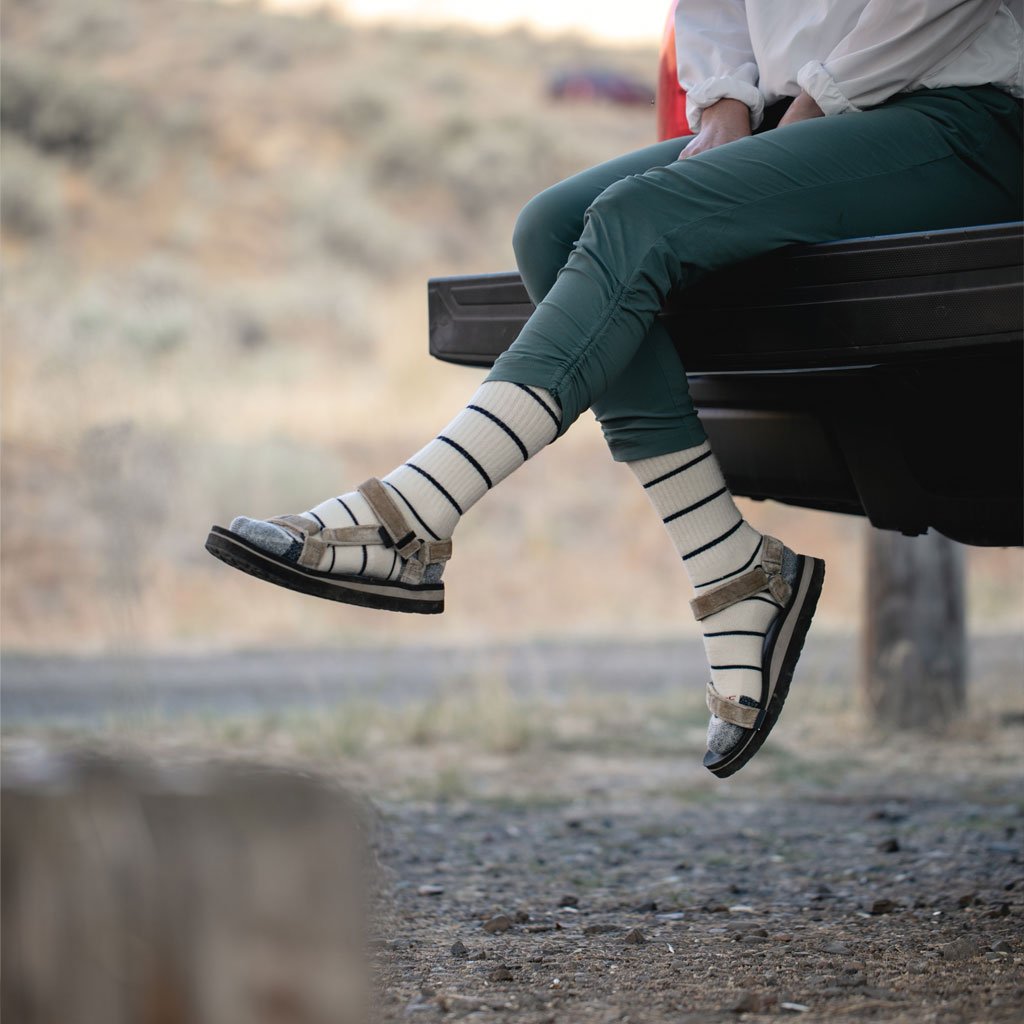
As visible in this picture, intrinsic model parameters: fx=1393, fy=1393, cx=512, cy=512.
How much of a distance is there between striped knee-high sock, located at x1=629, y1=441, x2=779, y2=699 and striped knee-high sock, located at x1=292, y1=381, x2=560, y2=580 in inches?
10.7

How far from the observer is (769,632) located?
7.73 feet

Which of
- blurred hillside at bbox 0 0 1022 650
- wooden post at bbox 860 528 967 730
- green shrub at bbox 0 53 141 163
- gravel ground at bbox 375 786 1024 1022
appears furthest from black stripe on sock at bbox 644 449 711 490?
green shrub at bbox 0 53 141 163

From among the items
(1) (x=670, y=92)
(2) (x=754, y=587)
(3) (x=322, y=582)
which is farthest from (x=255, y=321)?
(3) (x=322, y=582)

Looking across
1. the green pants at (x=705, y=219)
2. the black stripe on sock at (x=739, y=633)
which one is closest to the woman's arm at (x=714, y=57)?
the green pants at (x=705, y=219)

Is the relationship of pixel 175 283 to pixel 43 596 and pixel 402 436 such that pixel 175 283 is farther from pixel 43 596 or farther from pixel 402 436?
pixel 43 596

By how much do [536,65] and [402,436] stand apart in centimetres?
2671

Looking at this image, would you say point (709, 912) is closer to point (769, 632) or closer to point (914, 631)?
point (769, 632)

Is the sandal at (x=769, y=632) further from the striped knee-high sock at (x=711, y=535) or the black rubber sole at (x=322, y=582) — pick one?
the black rubber sole at (x=322, y=582)

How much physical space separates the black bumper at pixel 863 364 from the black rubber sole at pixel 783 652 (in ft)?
0.59

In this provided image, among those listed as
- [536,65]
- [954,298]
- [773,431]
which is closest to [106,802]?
[954,298]

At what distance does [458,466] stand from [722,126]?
0.81m

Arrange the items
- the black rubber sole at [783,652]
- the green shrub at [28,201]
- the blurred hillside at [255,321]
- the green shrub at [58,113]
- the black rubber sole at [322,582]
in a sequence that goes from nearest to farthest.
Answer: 1. the black rubber sole at [322,582]
2. the black rubber sole at [783,652]
3. the blurred hillside at [255,321]
4. the green shrub at [28,201]
5. the green shrub at [58,113]

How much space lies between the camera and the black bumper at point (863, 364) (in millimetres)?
→ 2035

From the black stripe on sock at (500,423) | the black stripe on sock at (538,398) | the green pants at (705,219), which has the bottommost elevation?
the black stripe on sock at (500,423)
